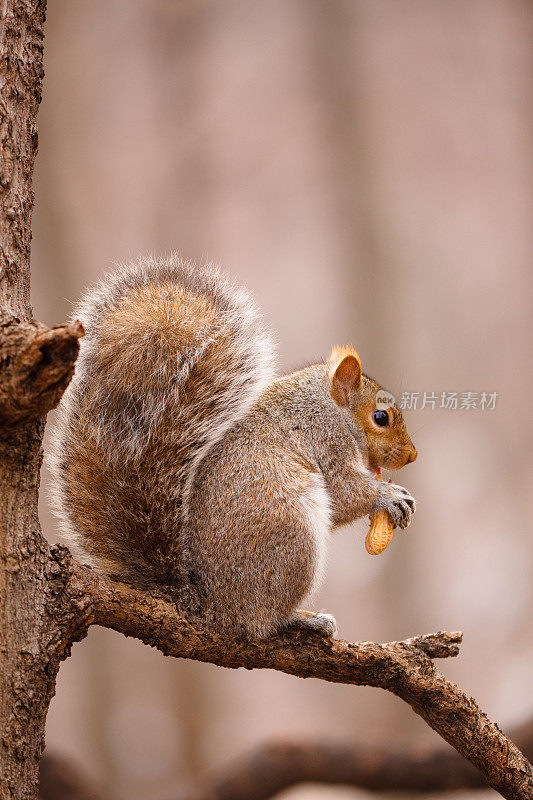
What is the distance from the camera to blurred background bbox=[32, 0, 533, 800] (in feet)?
12.8

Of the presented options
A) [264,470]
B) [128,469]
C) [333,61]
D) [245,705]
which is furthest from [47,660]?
[333,61]

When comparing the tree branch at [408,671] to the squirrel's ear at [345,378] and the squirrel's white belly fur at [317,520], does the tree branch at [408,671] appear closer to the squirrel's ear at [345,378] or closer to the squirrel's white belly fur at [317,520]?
the squirrel's white belly fur at [317,520]

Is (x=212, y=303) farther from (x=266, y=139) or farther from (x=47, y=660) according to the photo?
(x=266, y=139)

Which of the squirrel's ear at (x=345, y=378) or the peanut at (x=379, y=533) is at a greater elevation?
the squirrel's ear at (x=345, y=378)

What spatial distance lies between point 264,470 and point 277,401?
23cm

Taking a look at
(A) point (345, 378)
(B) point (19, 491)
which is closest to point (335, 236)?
(A) point (345, 378)

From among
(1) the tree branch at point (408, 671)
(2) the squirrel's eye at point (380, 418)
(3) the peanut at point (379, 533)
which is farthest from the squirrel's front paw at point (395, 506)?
(1) the tree branch at point (408, 671)

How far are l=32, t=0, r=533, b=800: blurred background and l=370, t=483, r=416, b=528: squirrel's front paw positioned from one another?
7.09ft

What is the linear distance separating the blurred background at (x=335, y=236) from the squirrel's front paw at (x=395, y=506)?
7.09 feet

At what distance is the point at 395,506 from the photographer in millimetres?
1680

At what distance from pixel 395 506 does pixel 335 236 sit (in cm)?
266

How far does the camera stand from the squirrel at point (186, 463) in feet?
4.38

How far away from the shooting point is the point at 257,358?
1.48 m

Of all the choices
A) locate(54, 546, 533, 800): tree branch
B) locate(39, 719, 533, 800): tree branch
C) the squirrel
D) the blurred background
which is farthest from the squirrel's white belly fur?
the blurred background
